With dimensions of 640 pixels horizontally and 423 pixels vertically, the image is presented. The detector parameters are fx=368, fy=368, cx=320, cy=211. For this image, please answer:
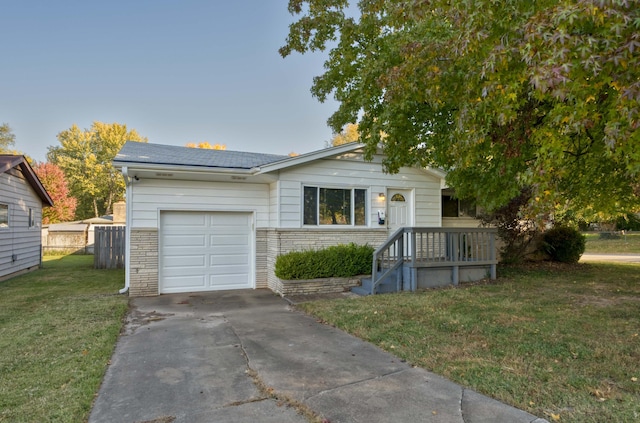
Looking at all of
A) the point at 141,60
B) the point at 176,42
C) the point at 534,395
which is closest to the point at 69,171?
the point at 141,60

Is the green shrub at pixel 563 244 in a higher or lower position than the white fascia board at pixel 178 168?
lower

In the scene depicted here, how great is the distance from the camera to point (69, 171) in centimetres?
3678

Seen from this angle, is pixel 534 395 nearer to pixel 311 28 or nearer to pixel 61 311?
pixel 61 311

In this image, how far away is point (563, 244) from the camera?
13828mm

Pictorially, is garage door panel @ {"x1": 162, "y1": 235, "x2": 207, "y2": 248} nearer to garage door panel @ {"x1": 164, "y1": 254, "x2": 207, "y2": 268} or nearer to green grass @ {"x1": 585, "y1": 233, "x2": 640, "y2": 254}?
garage door panel @ {"x1": 164, "y1": 254, "x2": 207, "y2": 268}

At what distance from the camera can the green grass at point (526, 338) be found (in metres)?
3.29

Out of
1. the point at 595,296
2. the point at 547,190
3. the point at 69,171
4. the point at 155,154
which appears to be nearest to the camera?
the point at 547,190

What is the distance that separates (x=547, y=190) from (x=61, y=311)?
8191 mm

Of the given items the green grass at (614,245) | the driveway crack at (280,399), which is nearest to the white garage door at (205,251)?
the driveway crack at (280,399)

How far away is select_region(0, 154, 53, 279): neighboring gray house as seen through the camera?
37.1ft

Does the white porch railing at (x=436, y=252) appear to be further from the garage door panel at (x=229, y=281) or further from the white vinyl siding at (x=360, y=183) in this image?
the garage door panel at (x=229, y=281)

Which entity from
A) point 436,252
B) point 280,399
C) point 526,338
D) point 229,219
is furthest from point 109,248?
point 526,338

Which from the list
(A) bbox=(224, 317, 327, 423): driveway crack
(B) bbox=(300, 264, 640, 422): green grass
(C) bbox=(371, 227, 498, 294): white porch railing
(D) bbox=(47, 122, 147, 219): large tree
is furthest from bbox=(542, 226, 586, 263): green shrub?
(D) bbox=(47, 122, 147, 219): large tree

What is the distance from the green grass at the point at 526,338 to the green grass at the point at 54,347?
11.1 feet
